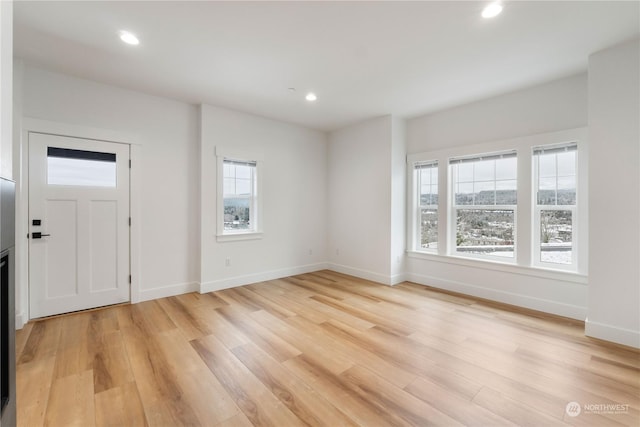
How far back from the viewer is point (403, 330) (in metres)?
2.94

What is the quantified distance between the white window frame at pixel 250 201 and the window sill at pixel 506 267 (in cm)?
269

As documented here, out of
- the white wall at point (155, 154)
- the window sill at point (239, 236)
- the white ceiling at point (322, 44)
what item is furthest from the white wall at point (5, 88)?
the window sill at point (239, 236)

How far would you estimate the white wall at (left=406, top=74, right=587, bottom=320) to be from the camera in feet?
10.7

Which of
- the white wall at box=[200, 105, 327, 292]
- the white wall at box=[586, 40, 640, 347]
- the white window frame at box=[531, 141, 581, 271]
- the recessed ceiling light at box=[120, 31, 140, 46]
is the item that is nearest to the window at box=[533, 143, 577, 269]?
the white window frame at box=[531, 141, 581, 271]

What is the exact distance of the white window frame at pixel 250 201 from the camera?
14.2ft

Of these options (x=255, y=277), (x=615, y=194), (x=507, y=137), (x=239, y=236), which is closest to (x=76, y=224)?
(x=239, y=236)

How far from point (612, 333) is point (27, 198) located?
20.1 ft

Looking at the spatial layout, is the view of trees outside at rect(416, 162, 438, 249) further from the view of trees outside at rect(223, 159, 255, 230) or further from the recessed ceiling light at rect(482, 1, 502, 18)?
the view of trees outside at rect(223, 159, 255, 230)

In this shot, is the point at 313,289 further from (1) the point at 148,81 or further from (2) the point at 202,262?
(1) the point at 148,81

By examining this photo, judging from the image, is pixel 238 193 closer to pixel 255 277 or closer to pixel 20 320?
pixel 255 277

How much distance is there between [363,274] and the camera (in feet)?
16.6

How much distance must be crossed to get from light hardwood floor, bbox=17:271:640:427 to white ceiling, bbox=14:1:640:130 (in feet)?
9.18

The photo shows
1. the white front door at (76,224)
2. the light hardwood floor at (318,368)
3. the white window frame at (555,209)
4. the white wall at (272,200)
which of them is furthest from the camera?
the white wall at (272,200)

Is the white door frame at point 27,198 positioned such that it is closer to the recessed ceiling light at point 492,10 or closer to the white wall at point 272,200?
the white wall at point 272,200
